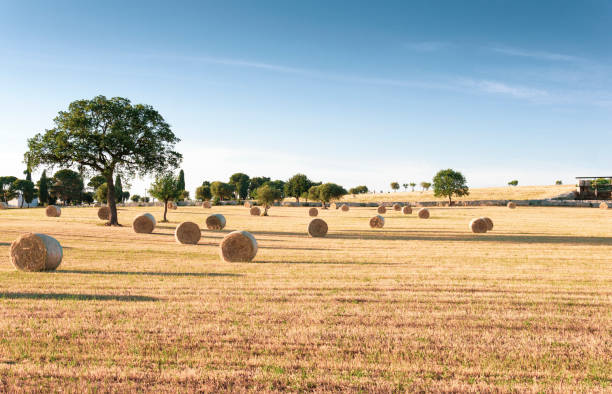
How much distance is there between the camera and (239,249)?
63.3 feet

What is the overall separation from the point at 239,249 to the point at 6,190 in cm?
15080

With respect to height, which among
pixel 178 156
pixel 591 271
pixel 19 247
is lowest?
pixel 591 271

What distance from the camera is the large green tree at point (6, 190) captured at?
138 meters

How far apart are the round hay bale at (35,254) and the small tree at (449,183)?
369 ft

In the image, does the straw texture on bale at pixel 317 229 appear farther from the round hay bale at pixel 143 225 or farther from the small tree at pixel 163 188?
the small tree at pixel 163 188

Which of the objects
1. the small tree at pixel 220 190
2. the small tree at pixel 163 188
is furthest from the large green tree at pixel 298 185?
the small tree at pixel 163 188

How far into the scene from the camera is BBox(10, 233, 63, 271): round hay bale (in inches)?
625

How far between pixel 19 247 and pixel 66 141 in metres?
28.1

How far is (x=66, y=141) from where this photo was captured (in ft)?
134

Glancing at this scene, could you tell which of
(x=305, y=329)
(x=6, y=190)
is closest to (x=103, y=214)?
(x=305, y=329)

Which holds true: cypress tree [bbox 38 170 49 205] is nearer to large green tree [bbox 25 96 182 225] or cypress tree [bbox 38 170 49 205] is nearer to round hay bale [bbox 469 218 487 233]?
large green tree [bbox 25 96 182 225]

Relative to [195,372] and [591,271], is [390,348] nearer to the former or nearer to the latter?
[195,372]

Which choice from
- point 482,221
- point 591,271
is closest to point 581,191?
point 482,221

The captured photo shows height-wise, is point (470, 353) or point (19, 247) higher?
point (19, 247)
